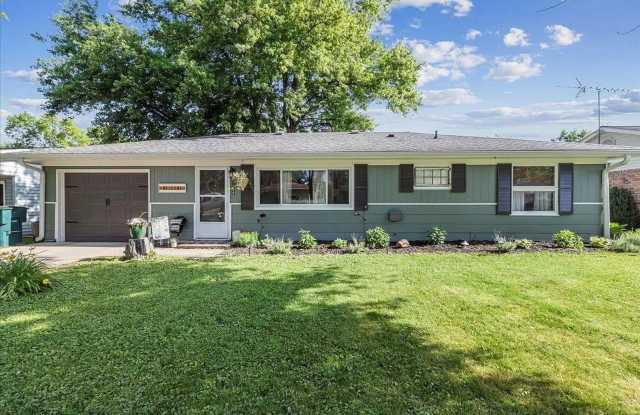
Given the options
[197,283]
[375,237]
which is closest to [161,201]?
[197,283]

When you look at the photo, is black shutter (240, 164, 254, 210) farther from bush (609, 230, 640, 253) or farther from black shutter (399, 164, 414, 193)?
bush (609, 230, 640, 253)

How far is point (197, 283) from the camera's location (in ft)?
16.6

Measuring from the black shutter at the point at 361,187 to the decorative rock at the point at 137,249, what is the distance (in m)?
4.81

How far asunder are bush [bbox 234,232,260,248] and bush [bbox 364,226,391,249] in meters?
2.57

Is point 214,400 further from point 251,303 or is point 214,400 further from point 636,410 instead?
point 636,410

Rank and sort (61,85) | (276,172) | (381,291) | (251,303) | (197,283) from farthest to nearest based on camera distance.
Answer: (61,85) < (276,172) < (197,283) < (381,291) < (251,303)

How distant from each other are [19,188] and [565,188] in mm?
18372

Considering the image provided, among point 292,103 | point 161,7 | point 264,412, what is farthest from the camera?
point 161,7

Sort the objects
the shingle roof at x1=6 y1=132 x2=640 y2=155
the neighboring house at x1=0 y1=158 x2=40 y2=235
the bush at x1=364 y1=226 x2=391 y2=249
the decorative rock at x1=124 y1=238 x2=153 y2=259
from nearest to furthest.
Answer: the decorative rock at x1=124 y1=238 x2=153 y2=259, the bush at x1=364 y1=226 x2=391 y2=249, the shingle roof at x1=6 y1=132 x2=640 y2=155, the neighboring house at x1=0 y1=158 x2=40 y2=235

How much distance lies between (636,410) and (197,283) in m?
4.76

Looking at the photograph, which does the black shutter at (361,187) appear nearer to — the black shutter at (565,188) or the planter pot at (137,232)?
the black shutter at (565,188)

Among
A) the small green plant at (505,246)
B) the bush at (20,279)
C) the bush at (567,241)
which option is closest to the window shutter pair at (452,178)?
the small green plant at (505,246)

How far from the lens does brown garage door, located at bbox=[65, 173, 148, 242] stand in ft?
29.8

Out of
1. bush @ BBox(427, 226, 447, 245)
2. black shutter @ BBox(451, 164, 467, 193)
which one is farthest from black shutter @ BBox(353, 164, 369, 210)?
black shutter @ BBox(451, 164, 467, 193)
